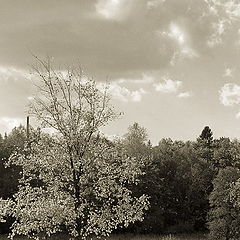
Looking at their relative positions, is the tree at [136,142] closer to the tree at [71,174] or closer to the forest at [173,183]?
the forest at [173,183]

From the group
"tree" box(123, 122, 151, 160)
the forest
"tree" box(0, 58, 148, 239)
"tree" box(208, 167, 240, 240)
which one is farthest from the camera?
"tree" box(123, 122, 151, 160)

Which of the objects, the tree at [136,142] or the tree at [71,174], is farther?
the tree at [136,142]

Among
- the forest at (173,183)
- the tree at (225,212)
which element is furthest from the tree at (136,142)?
the tree at (225,212)

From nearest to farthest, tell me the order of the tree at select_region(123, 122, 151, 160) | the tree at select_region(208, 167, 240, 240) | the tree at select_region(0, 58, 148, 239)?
1. the tree at select_region(0, 58, 148, 239)
2. the tree at select_region(208, 167, 240, 240)
3. the tree at select_region(123, 122, 151, 160)

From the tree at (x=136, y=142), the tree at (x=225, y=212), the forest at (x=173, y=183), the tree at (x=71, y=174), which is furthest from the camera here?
the tree at (x=136, y=142)

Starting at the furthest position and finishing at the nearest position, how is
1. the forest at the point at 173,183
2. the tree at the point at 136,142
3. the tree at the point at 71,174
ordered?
the tree at the point at 136,142, the forest at the point at 173,183, the tree at the point at 71,174

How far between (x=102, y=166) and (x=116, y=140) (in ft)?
4.82

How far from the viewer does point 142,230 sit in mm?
54812

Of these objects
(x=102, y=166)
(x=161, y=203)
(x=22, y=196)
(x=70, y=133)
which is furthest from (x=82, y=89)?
(x=161, y=203)

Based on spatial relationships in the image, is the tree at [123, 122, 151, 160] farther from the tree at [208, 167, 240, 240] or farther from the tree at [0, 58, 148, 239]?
the tree at [0, 58, 148, 239]

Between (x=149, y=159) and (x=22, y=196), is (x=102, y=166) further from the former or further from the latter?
(x=149, y=159)

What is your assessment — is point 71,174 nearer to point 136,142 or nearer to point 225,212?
point 225,212

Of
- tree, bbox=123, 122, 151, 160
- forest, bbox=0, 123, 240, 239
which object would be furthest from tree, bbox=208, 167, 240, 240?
tree, bbox=123, 122, 151, 160

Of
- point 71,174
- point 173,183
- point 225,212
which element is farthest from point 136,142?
point 71,174
